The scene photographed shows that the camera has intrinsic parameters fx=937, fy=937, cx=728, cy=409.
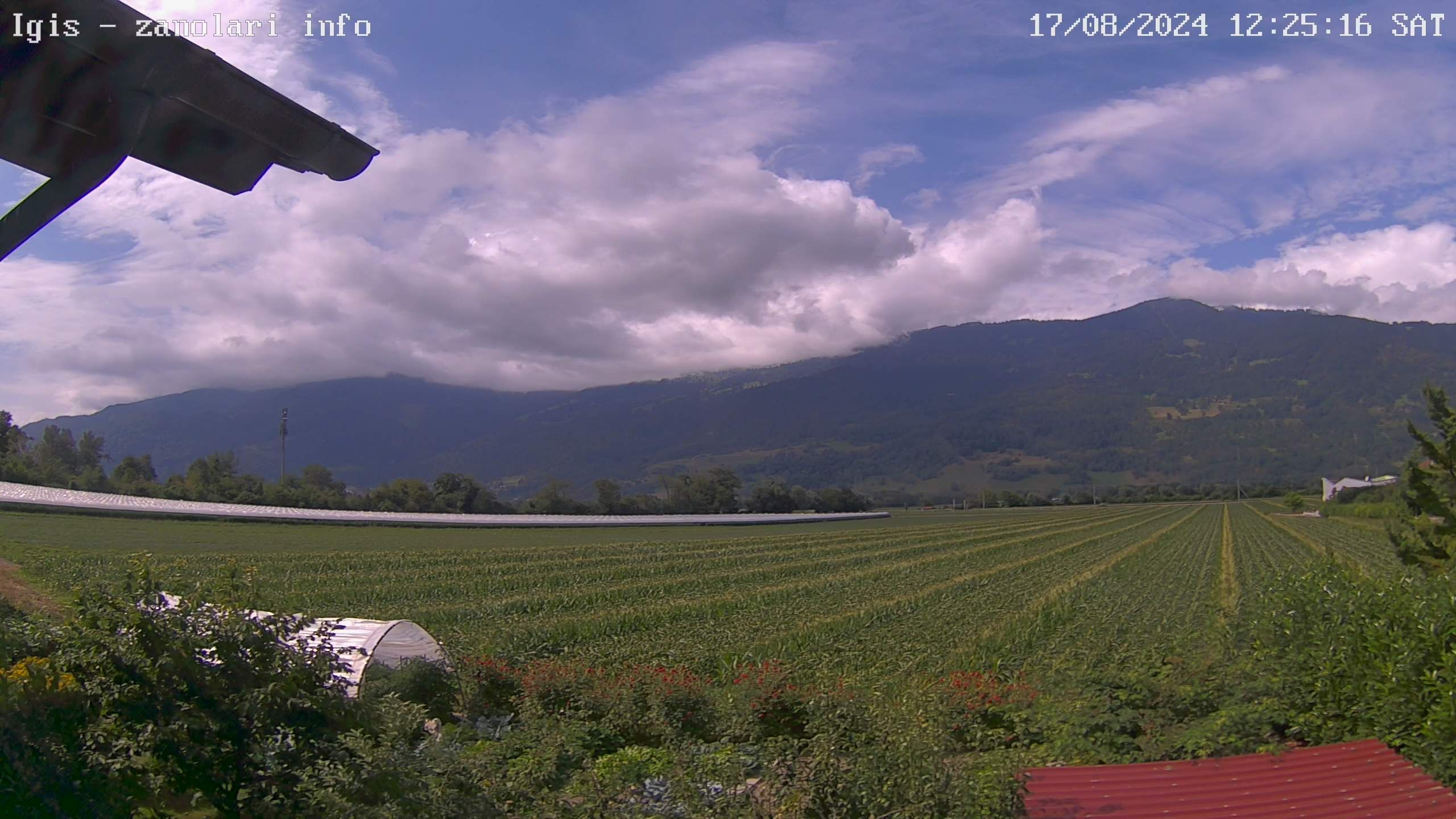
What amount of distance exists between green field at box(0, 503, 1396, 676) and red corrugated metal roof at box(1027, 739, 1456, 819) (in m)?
4.24

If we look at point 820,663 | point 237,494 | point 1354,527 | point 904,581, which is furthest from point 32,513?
point 1354,527

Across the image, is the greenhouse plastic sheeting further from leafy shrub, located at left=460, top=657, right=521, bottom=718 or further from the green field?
leafy shrub, located at left=460, top=657, right=521, bottom=718

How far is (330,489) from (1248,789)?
103227mm

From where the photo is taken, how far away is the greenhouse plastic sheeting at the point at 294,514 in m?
52.8

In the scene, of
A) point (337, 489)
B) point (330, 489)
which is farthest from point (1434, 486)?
point (337, 489)

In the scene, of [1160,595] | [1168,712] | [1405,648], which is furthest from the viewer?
[1160,595]

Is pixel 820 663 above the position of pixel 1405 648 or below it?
below

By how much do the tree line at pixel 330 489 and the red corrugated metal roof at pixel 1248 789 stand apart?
84.1 metres

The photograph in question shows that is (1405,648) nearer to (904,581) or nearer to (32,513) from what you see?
(904,581)

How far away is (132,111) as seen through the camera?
260cm

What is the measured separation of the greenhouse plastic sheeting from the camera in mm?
52812

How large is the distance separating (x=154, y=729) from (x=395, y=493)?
99044mm

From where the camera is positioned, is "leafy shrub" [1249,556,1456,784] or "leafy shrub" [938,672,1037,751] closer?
"leafy shrub" [1249,556,1456,784]

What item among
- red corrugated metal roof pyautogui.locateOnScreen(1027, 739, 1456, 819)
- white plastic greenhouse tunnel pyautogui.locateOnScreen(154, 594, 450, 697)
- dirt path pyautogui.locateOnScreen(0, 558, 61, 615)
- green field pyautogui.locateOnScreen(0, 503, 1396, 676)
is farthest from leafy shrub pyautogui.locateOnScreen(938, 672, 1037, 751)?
dirt path pyautogui.locateOnScreen(0, 558, 61, 615)
